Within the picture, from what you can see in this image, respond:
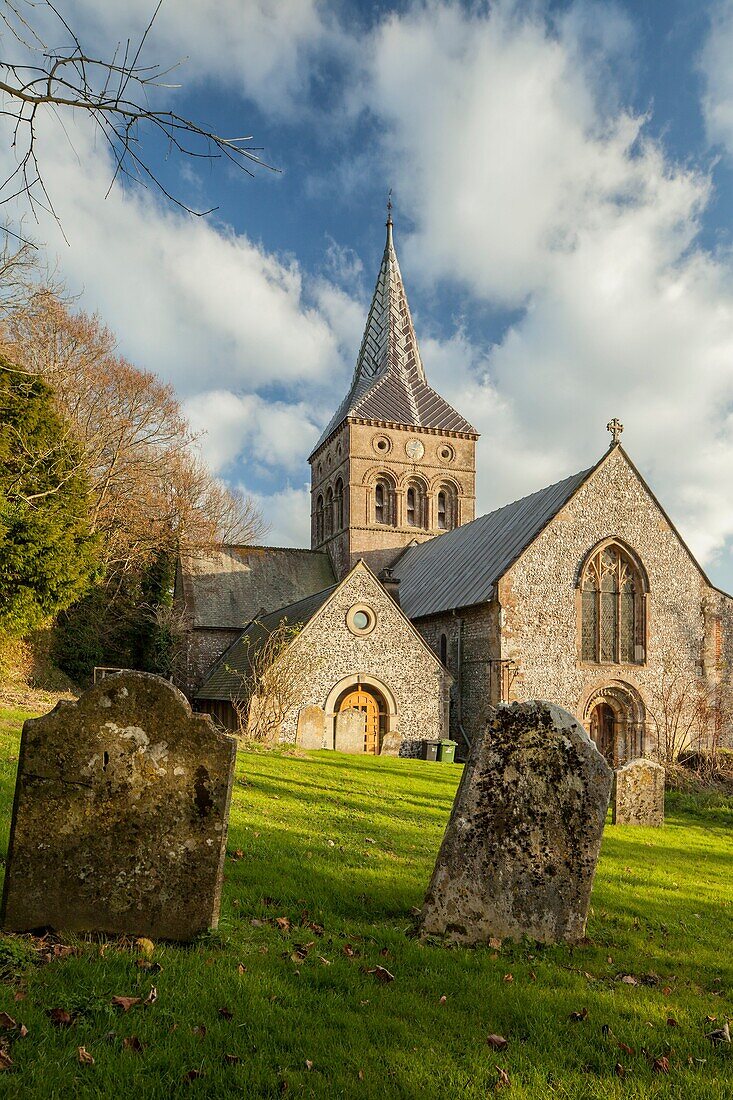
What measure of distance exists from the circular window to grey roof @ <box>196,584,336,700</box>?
85cm

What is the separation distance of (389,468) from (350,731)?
18.3m

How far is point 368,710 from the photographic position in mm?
21078

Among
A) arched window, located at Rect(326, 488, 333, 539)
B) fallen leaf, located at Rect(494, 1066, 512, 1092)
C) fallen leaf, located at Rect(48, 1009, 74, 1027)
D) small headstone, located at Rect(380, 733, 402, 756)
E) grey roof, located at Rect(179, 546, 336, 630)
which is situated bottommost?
fallen leaf, located at Rect(494, 1066, 512, 1092)

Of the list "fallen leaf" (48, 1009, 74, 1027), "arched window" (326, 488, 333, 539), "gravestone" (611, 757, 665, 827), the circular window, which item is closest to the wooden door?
the circular window

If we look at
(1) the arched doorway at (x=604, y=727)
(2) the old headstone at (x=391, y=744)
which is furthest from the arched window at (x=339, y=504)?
(2) the old headstone at (x=391, y=744)

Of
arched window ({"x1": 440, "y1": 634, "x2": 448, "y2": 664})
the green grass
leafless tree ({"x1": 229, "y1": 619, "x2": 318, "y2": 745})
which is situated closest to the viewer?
the green grass

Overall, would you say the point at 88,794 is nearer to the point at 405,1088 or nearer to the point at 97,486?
the point at 405,1088

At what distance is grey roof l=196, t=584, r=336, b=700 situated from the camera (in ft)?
69.8

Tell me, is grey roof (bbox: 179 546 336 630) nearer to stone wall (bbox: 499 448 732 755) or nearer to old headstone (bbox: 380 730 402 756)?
old headstone (bbox: 380 730 402 756)

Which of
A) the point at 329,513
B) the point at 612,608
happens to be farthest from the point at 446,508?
the point at 612,608

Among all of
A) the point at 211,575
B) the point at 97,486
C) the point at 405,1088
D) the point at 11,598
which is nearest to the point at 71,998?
the point at 405,1088

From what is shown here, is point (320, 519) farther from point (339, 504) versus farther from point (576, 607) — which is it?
point (576, 607)

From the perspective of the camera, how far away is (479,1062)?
3.53m

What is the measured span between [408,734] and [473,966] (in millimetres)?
16491
